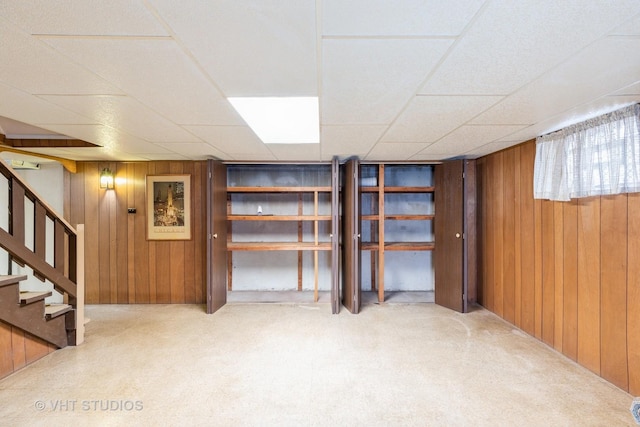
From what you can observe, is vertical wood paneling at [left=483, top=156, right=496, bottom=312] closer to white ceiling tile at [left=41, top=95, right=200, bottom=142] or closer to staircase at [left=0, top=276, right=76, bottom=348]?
white ceiling tile at [left=41, top=95, right=200, bottom=142]

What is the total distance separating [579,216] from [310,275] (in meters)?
3.62

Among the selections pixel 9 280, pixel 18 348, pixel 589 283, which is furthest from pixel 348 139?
pixel 18 348

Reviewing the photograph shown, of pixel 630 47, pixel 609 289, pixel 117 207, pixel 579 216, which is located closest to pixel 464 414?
pixel 609 289

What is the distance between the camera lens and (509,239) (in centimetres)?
358

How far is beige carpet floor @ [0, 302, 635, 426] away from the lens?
201cm

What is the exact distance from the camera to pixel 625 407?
6.80 ft

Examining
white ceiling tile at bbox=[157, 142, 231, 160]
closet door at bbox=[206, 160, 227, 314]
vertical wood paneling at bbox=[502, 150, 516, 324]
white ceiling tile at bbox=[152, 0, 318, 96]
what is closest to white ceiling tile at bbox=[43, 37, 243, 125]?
white ceiling tile at bbox=[152, 0, 318, 96]

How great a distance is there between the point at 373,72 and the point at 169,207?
3.89 metres

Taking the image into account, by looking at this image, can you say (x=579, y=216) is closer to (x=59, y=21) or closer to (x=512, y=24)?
(x=512, y=24)

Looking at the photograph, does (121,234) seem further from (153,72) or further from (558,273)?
(558,273)

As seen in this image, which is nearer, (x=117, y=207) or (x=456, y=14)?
(x=456, y=14)

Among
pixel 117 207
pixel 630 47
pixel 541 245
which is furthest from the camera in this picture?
pixel 117 207

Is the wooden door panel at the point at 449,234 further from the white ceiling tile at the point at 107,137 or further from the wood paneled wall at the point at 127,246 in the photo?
the white ceiling tile at the point at 107,137

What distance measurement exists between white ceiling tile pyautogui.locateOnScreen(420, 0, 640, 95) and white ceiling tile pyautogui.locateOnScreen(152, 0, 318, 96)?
2.29 ft
